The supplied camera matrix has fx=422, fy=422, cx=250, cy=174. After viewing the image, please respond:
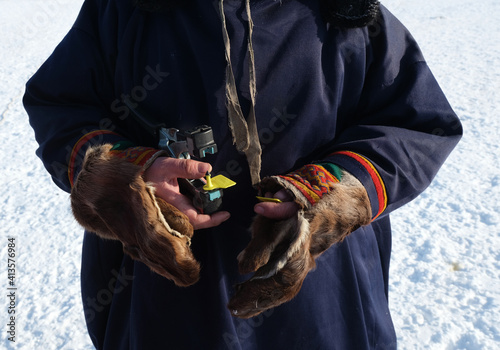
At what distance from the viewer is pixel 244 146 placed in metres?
0.94

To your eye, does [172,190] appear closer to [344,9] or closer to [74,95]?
[74,95]

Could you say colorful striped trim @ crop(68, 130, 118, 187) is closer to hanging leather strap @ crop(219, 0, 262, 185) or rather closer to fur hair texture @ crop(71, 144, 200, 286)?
fur hair texture @ crop(71, 144, 200, 286)

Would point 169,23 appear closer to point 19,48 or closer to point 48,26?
point 19,48

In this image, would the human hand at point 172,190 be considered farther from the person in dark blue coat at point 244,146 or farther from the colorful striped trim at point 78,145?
the colorful striped trim at point 78,145

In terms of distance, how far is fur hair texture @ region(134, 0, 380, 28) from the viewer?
92 centimetres

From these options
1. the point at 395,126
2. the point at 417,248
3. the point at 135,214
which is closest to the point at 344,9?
the point at 395,126

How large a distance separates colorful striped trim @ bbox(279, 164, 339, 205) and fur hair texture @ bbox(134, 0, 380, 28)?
33 centimetres

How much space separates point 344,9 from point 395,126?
0.98 feet

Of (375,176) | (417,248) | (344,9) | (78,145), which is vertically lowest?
(417,248)

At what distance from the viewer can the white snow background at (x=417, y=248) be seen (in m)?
1.93

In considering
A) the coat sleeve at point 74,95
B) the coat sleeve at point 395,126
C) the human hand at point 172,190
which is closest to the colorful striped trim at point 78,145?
the coat sleeve at point 74,95

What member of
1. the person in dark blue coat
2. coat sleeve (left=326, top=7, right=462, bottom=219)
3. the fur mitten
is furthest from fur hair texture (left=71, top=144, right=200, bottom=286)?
coat sleeve (left=326, top=7, right=462, bottom=219)

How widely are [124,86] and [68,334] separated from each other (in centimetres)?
146

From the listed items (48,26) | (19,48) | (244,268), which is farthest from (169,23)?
(48,26)
